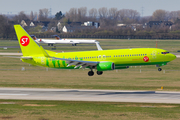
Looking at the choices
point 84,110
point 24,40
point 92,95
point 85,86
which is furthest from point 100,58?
point 24,40

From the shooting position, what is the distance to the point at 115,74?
10931cm

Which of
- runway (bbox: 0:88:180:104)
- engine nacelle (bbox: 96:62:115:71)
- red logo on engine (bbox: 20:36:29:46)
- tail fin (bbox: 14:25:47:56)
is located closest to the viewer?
runway (bbox: 0:88:180:104)

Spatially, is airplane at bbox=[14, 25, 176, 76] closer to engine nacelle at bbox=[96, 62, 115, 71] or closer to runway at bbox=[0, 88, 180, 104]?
engine nacelle at bbox=[96, 62, 115, 71]

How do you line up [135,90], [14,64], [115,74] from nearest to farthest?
[135,90]
[115,74]
[14,64]

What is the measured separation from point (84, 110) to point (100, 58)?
62.1 feet

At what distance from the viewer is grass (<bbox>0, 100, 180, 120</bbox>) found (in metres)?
49.8

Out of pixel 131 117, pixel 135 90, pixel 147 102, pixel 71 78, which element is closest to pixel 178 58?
pixel 71 78

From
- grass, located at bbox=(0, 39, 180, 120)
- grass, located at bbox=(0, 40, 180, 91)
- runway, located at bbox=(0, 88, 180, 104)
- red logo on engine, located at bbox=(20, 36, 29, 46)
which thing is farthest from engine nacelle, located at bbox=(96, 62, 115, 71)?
red logo on engine, located at bbox=(20, 36, 29, 46)

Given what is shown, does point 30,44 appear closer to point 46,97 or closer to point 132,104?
point 46,97

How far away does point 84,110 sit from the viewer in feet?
178

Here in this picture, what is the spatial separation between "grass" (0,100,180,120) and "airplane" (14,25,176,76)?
1225cm

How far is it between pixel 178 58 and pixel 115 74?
176ft

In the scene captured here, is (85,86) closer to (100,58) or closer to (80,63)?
(80,63)

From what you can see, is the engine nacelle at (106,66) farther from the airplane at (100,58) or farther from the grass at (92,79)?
the grass at (92,79)
